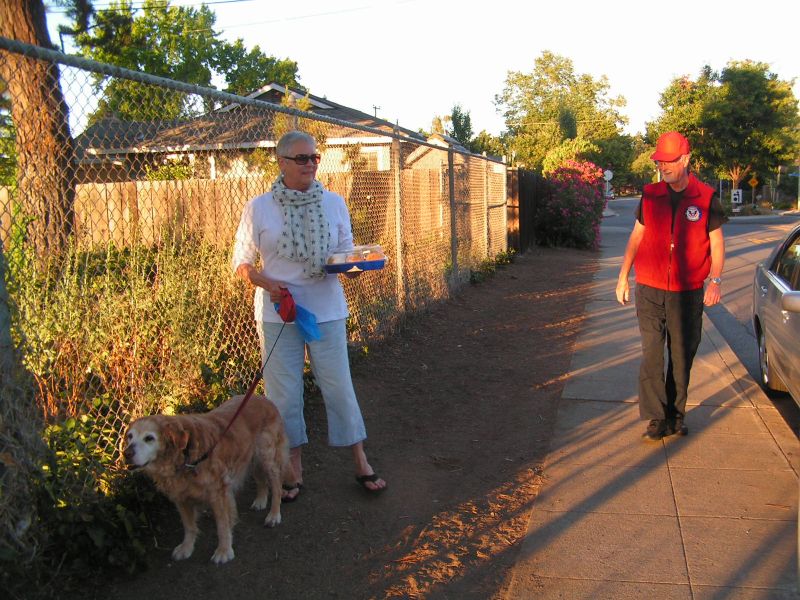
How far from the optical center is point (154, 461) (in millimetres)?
3057

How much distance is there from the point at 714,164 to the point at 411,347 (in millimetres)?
46638

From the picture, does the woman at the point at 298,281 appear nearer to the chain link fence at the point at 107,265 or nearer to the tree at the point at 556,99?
the chain link fence at the point at 107,265

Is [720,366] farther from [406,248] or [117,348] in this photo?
[117,348]

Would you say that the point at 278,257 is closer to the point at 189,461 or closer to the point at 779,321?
the point at 189,461

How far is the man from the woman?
6.92 feet

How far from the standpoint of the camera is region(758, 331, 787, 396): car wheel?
228 inches

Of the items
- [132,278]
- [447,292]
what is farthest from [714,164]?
[132,278]

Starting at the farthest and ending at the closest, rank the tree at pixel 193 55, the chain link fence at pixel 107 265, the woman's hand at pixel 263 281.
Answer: the tree at pixel 193 55
the woman's hand at pixel 263 281
the chain link fence at pixel 107 265

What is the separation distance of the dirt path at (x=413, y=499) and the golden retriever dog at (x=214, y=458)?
175 millimetres

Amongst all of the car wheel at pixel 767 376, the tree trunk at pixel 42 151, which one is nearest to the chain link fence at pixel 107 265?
the tree trunk at pixel 42 151

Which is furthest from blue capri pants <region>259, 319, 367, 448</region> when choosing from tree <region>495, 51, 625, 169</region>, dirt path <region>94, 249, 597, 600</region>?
tree <region>495, 51, 625, 169</region>

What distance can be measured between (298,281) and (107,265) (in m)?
1.03

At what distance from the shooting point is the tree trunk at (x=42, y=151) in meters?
2.95

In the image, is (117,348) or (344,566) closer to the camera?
(344,566)
